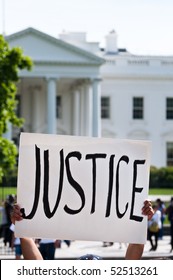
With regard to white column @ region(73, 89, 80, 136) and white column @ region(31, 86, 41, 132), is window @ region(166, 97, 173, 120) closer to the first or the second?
white column @ region(73, 89, 80, 136)

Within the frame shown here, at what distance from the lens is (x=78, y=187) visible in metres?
5.27

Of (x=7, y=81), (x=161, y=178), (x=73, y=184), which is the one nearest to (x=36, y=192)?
(x=73, y=184)

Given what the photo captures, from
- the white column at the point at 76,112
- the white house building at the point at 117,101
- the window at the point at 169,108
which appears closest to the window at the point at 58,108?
the white house building at the point at 117,101

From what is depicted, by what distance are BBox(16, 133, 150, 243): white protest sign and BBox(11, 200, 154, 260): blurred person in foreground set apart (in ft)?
0.13

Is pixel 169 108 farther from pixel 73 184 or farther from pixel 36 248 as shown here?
pixel 36 248

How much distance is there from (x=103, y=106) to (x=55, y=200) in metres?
69.2

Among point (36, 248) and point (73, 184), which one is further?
point (73, 184)

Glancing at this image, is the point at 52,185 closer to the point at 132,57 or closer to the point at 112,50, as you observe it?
the point at 132,57

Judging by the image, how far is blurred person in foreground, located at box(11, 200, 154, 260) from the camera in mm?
4936

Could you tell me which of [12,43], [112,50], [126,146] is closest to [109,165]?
[126,146]

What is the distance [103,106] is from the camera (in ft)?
244

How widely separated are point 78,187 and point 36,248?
416 mm

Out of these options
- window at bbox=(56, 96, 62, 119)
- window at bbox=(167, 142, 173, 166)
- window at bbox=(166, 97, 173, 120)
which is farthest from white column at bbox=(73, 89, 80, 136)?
window at bbox=(167, 142, 173, 166)

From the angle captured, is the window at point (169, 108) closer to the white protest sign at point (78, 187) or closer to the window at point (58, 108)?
the window at point (58, 108)
